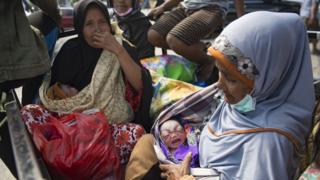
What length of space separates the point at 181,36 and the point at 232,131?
1.36 meters

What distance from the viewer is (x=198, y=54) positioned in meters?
3.05

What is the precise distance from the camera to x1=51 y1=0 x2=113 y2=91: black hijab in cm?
253

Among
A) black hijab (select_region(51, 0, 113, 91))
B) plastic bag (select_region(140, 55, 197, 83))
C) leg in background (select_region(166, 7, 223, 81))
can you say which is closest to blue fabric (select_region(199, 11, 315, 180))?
black hijab (select_region(51, 0, 113, 91))

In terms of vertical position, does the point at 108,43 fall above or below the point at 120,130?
above

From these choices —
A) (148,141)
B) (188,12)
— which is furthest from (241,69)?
(188,12)

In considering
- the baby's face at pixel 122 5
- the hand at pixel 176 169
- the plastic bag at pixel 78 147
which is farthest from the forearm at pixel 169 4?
the hand at pixel 176 169

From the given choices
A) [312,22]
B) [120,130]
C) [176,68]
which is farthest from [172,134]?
[312,22]

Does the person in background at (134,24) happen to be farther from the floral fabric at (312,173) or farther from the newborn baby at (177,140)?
the floral fabric at (312,173)

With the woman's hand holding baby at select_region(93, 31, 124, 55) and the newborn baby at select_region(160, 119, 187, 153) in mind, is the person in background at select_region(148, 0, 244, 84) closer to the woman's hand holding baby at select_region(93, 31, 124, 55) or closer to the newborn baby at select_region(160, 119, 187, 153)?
the woman's hand holding baby at select_region(93, 31, 124, 55)

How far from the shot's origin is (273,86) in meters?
1.66

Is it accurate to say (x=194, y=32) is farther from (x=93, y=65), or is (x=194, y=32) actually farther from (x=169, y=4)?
(x=93, y=65)

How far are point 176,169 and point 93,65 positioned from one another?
0.93 metres

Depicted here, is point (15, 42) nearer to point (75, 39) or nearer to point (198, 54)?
point (75, 39)

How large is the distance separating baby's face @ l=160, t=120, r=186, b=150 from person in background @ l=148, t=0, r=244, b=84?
83cm
